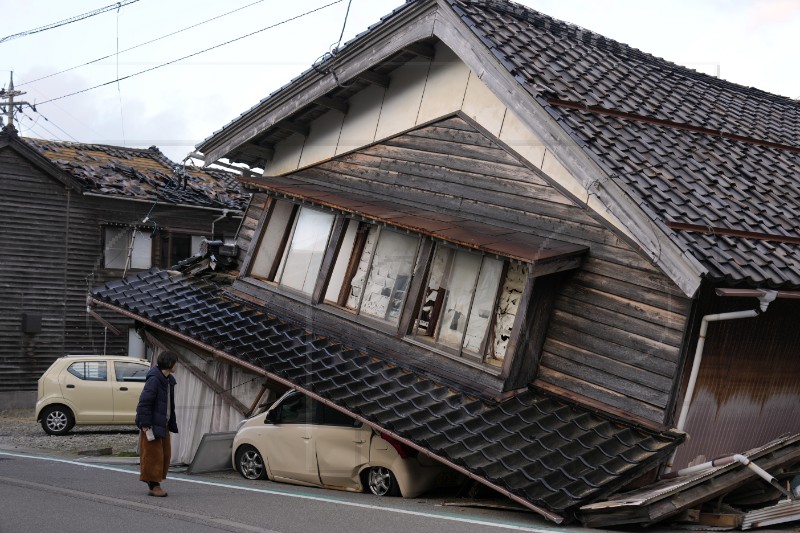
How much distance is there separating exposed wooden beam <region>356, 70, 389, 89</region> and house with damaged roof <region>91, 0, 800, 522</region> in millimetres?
31

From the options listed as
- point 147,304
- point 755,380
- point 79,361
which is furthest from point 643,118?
point 79,361

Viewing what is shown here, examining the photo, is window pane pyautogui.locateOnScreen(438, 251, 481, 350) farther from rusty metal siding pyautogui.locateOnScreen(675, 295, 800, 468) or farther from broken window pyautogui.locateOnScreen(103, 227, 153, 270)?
broken window pyautogui.locateOnScreen(103, 227, 153, 270)

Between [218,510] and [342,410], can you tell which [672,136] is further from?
[218,510]

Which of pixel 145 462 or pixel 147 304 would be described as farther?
pixel 147 304

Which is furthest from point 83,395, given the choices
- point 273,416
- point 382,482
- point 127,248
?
point 382,482

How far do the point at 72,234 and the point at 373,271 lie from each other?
63.0ft

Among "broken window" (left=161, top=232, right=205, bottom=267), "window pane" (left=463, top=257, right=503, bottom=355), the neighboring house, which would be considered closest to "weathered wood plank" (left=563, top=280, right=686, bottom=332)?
"window pane" (left=463, top=257, right=503, bottom=355)

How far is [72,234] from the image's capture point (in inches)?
1213

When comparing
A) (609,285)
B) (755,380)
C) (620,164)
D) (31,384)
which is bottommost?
(31,384)

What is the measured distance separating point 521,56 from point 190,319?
6.66 metres

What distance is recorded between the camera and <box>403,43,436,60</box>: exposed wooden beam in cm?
1411

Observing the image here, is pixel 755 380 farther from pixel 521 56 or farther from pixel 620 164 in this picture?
pixel 521 56

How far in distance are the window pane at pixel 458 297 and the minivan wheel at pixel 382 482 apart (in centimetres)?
188

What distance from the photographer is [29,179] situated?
29.9 m
